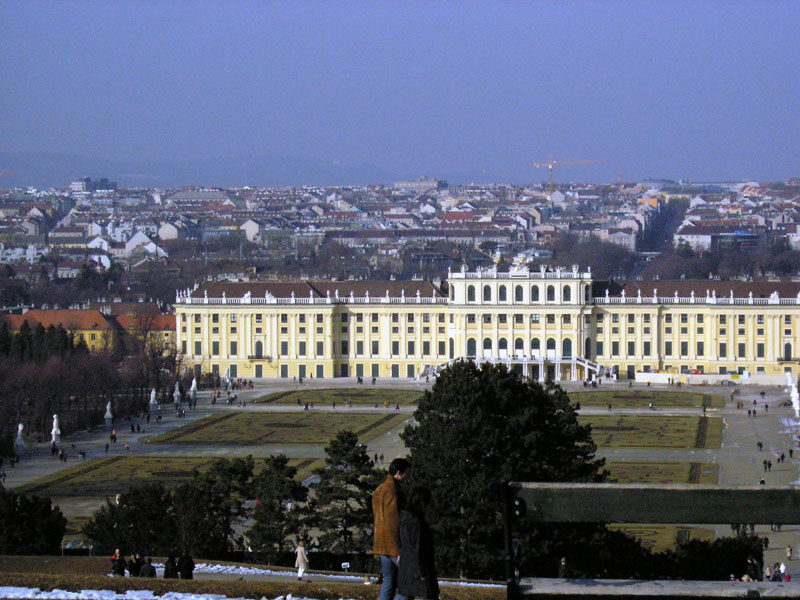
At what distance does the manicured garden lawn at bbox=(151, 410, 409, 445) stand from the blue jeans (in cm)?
3387

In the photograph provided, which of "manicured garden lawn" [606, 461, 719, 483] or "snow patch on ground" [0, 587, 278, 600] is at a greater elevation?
"snow patch on ground" [0, 587, 278, 600]

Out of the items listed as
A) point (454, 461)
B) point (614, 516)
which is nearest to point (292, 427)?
point (454, 461)

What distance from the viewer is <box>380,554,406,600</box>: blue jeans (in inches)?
415

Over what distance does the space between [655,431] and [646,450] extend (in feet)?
14.9

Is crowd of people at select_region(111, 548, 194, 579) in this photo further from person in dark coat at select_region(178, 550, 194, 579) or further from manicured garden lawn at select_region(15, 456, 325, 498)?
manicured garden lawn at select_region(15, 456, 325, 498)

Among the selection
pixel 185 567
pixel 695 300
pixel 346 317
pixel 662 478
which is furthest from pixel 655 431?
pixel 185 567

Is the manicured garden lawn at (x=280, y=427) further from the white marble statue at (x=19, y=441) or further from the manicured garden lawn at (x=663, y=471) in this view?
the manicured garden lawn at (x=663, y=471)

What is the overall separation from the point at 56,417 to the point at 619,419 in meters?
18.3

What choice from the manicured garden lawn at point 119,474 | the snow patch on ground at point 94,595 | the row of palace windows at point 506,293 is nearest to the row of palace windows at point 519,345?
the row of palace windows at point 506,293

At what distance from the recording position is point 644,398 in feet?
192

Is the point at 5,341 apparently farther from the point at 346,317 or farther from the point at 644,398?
the point at 644,398

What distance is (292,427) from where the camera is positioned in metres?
49.9

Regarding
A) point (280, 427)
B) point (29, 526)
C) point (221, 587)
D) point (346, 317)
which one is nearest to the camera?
point (221, 587)

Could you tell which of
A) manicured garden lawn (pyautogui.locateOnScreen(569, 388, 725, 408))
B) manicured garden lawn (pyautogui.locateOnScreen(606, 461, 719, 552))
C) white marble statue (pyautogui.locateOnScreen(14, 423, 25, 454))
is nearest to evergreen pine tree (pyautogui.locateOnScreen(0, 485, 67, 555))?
manicured garden lawn (pyautogui.locateOnScreen(606, 461, 719, 552))
